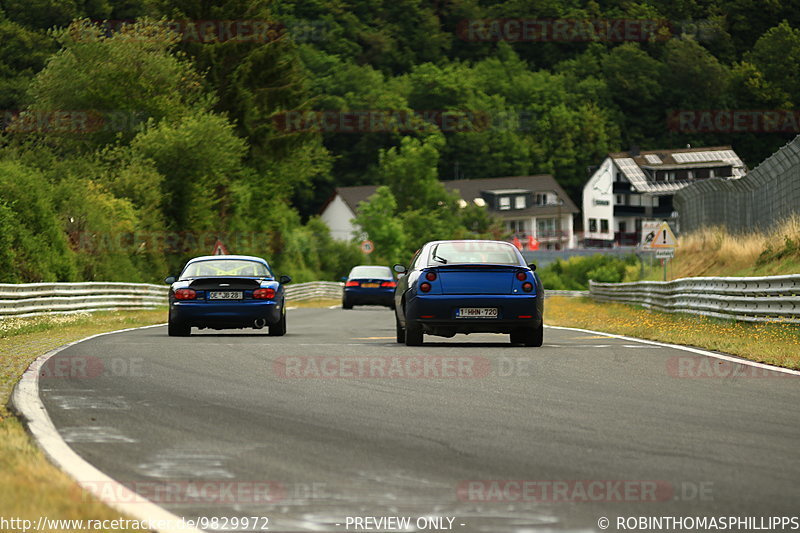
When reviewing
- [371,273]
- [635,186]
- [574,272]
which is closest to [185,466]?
[371,273]

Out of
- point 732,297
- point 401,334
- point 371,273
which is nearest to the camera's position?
point 401,334

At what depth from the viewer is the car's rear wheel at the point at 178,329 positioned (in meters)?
20.8

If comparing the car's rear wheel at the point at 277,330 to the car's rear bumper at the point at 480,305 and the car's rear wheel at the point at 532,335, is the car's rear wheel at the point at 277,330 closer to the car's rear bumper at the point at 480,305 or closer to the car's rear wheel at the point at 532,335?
the car's rear bumper at the point at 480,305

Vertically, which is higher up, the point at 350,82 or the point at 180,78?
the point at 350,82

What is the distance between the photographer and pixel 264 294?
829 inches

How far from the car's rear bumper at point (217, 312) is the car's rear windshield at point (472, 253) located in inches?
162

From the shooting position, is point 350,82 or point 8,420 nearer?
point 8,420

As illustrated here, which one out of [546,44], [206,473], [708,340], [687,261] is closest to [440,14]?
[546,44]

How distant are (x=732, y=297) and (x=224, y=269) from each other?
8685 mm

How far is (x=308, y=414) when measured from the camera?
370 inches

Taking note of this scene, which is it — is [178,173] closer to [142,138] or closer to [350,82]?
[142,138]

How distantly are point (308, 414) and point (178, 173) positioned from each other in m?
41.8

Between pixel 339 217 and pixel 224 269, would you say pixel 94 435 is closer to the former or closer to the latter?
pixel 224 269

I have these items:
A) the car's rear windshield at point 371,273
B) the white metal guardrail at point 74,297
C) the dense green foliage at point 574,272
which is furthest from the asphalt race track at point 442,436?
the dense green foliage at point 574,272
